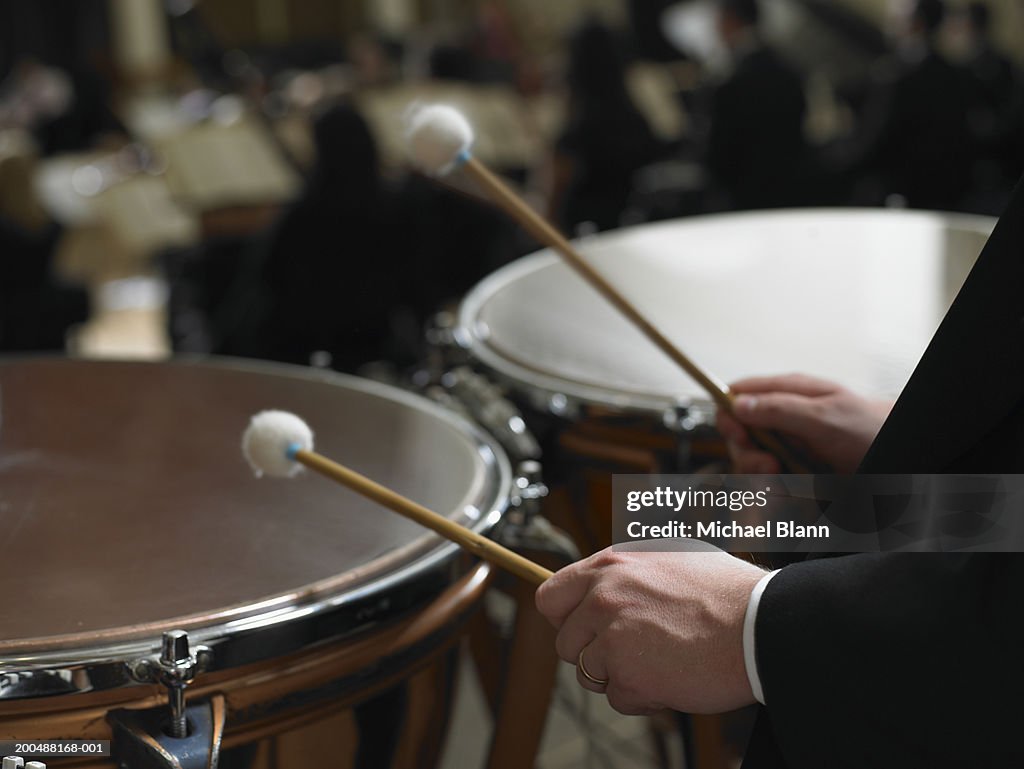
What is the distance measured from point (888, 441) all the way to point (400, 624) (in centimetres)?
33

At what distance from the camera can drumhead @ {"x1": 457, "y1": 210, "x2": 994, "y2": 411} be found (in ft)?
4.00

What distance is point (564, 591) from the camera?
0.73 metres

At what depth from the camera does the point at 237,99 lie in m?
5.20

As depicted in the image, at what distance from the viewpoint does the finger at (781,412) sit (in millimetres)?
964

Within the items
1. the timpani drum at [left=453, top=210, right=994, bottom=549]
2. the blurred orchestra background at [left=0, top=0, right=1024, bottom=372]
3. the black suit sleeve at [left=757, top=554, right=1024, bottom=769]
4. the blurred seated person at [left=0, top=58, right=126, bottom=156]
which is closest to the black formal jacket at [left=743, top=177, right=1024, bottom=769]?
the black suit sleeve at [left=757, top=554, right=1024, bottom=769]

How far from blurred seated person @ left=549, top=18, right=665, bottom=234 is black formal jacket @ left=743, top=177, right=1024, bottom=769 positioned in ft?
10.4

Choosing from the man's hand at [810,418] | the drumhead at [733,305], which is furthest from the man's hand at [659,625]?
the drumhead at [733,305]

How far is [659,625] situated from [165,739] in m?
0.29

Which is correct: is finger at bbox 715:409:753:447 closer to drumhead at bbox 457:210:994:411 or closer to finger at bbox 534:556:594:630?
drumhead at bbox 457:210:994:411

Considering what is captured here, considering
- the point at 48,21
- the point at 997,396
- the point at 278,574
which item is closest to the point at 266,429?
the point at 278,574

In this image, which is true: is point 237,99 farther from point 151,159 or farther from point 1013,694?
point 1013,694

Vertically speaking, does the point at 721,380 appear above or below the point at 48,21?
above

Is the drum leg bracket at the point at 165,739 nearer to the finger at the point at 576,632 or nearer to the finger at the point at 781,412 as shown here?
the finger at the point at 576,632

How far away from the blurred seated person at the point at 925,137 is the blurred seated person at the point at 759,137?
25 centimetres
